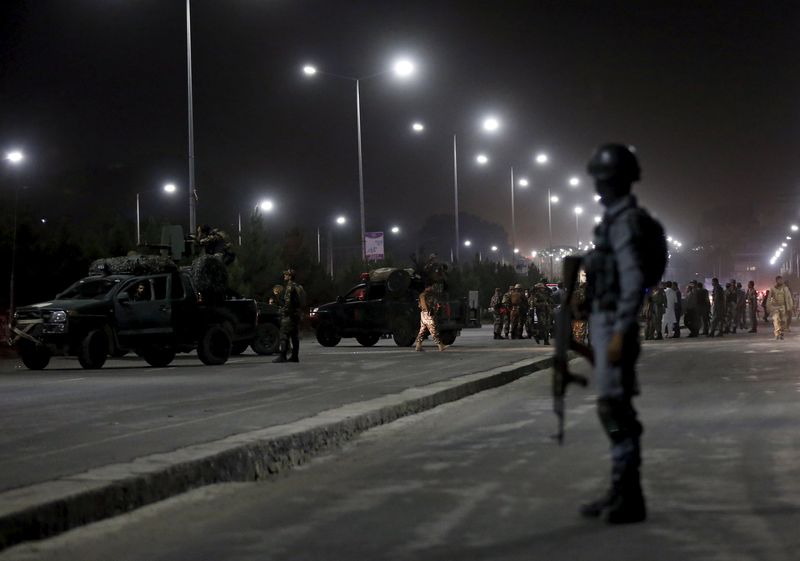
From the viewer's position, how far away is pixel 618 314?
673 centimetres

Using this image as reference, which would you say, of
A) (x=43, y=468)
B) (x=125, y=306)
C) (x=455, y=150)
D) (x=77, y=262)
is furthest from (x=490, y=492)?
(x=455, y=150)

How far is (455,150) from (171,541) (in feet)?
198

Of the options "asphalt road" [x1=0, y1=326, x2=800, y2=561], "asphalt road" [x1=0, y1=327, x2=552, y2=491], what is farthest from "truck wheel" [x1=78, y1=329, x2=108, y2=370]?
"asphalt road" [x1=0, y1=326, x2=800, y2=561]

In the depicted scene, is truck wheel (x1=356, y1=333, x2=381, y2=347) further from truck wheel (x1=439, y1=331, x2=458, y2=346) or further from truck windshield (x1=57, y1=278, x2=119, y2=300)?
truck windshield (x1=57, y1=278, x2=119, y2=300)

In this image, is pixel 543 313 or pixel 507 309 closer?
pixel 543 313

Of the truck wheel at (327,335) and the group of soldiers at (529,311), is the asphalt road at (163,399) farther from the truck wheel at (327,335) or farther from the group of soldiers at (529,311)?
the group of soldiers at (529,311)

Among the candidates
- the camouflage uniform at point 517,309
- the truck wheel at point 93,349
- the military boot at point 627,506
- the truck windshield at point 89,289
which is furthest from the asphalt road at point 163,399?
the camouflage uniform at point 517,309

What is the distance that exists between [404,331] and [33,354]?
11820 millimetres

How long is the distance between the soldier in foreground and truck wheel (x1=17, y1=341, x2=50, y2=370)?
19107 millimetres

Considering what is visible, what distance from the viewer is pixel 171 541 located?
272 inches

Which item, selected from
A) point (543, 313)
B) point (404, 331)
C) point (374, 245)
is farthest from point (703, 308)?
point (404, 331)

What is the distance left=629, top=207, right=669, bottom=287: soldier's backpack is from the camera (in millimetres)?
6738

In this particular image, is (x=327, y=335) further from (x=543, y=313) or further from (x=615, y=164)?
(x=615, y=164)

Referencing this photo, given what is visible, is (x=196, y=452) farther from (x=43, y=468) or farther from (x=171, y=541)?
(x=171, y=541)
